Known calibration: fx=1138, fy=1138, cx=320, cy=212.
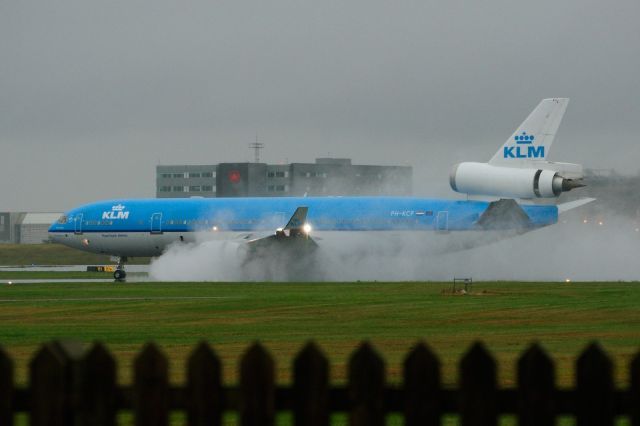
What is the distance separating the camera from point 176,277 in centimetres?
6881

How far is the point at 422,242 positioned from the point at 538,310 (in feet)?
94.3

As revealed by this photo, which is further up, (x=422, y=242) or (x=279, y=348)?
(x=422, y=242)

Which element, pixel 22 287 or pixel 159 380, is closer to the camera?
pixel 159 380

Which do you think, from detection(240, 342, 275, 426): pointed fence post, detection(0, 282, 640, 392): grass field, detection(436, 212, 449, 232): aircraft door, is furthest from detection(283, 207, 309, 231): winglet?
detection(240, 342, 275, 426): pointed fence post

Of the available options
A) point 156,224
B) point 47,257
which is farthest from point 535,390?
point 47,257

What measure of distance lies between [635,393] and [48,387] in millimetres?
3645

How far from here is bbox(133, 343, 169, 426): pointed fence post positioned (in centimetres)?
708

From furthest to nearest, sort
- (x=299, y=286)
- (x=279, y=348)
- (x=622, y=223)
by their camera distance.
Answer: (x=622, y=223) < (x=299, y=286) < (x=279, y=348)

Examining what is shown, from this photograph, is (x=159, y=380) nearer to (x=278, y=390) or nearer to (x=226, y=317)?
(x=278, y=390)

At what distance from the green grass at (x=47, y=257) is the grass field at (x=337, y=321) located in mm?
83177

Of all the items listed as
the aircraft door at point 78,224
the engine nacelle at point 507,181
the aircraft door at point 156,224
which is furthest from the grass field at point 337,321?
the aircraft door at point 78,224

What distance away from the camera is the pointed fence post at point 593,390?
693 cm

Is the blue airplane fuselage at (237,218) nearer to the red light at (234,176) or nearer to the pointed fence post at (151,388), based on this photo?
the pointed fence post at (151,388)

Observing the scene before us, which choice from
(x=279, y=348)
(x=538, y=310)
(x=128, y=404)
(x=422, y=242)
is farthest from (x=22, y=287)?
(x=128, y=404)
